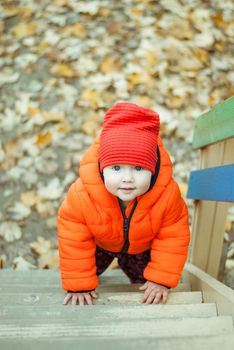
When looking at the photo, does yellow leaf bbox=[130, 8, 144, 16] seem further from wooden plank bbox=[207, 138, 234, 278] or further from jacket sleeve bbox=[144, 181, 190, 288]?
jacket sleeve bbox=[144, 181, 190, 288]

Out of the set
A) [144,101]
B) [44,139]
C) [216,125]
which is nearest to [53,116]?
[44,139]

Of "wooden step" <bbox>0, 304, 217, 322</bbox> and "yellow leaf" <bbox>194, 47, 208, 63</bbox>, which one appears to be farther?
"yellow leaf" <bbox>194, 47, 208, 63</bbox>

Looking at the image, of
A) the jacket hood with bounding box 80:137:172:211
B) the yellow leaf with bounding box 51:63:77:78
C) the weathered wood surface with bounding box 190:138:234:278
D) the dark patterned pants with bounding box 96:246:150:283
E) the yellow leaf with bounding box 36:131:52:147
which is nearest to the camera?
the jacket hood with bounding box 80:137:172:211

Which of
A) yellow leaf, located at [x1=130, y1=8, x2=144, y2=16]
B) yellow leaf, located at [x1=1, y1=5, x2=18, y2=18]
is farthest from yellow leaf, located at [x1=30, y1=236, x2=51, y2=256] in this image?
yellow leaf, located at [x1=130, y1=8, x2=144, y2=16]

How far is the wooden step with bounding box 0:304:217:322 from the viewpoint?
69.0 inches

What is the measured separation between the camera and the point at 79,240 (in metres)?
1.99

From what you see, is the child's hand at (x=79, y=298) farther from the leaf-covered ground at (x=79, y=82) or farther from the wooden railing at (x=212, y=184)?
the leaf-covered ground at (x=79, y=82)

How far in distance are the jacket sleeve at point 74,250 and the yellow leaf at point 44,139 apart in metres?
2.04

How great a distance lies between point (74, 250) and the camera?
2.00 meters

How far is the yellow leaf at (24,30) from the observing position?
4.79 metres

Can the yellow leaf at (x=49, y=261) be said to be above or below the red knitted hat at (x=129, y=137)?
below

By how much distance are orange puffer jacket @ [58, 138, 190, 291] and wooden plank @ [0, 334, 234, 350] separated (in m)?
0.59

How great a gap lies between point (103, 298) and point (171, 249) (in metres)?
0.33

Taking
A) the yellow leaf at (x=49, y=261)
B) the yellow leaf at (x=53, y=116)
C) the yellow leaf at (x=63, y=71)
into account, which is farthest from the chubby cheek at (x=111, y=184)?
the yellow leaf at (x=63, y=71)
